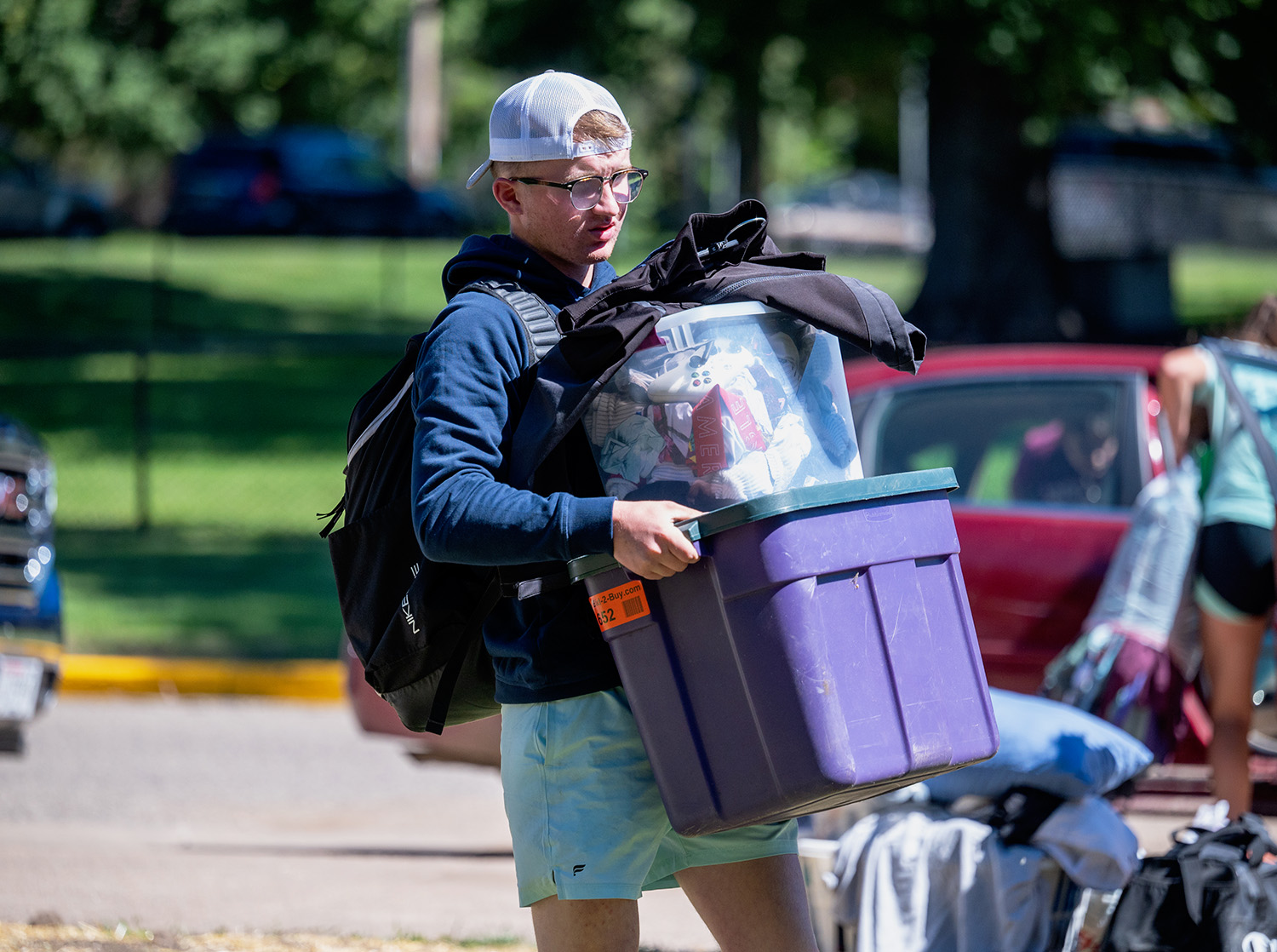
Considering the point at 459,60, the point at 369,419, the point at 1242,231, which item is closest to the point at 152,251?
the point at 459,60

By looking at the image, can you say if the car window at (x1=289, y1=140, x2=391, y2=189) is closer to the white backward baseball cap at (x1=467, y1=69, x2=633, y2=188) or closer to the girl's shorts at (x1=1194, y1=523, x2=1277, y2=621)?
the girl's shorts at (x1=1194, y1=523, x2=1277, y2=621)

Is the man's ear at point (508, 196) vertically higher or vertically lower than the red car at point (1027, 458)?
higher

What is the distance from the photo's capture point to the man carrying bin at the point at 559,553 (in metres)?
2.40

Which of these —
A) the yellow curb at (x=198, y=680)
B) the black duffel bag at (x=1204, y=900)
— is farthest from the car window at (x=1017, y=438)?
the yellow curb at (x=198, y=680)

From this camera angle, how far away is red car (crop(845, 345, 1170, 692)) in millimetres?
5305

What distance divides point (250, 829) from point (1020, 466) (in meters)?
3.26

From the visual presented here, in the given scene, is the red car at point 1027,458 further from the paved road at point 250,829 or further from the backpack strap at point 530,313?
the backpack strap at point 530,313

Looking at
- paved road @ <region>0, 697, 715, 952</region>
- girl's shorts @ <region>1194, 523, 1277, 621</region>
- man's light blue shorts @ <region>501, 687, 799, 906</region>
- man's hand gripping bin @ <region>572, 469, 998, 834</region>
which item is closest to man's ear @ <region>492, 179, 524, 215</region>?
man's hand gripping bin @ <region>572, 469, 998, 834</region>

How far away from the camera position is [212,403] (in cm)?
1711

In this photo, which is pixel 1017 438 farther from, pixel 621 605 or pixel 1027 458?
pixel 621 605

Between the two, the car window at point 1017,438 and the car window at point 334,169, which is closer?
the car window at point 1017,438

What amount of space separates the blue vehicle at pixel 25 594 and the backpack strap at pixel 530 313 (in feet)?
13.8

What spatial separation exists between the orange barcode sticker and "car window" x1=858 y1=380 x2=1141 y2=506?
315cm

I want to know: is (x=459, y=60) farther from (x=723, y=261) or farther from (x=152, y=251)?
(x=723, y=261)
